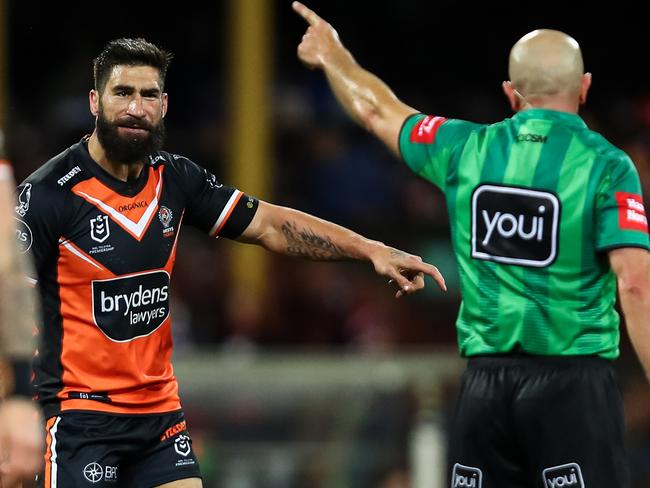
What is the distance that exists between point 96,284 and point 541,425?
5.41ft

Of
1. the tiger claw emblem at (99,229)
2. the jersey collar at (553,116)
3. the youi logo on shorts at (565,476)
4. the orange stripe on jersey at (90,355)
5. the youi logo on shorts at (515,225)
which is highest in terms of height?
the jersey collar at (553,116)

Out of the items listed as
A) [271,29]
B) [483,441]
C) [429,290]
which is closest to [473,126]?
[483,441]

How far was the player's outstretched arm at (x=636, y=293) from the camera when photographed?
4.75 metres

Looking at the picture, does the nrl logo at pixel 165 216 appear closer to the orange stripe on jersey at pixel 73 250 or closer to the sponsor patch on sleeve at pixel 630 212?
the orange stripe on jersey at pixel 73 250

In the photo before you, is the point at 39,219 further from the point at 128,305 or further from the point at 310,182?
the point at 310,182

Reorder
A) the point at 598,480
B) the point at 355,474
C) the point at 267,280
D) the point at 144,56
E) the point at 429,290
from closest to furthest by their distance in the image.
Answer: the point at 598,480
the point at 144,56
the point at 355,474
the point at 429,290
the point at 267,280

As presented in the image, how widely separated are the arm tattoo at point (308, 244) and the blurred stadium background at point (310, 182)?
321 cm

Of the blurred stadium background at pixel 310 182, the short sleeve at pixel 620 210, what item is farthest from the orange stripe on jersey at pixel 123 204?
the blurred stadium background at pixel 310 182

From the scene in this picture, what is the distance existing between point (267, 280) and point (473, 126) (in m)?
8.06

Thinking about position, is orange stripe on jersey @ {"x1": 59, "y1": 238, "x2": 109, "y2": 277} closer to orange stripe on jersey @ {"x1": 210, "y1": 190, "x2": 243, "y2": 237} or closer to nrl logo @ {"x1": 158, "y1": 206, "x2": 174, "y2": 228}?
nrl logo @ {"x1": 158, "y1": 206, "x2": 174, "y2": 228}

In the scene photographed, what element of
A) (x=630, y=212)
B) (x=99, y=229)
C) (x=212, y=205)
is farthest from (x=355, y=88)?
(x=630, y=212)

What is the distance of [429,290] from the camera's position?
12.1 metres

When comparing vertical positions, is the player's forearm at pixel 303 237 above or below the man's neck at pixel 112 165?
below

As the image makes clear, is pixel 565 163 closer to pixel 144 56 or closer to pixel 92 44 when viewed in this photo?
pixel 144 56
